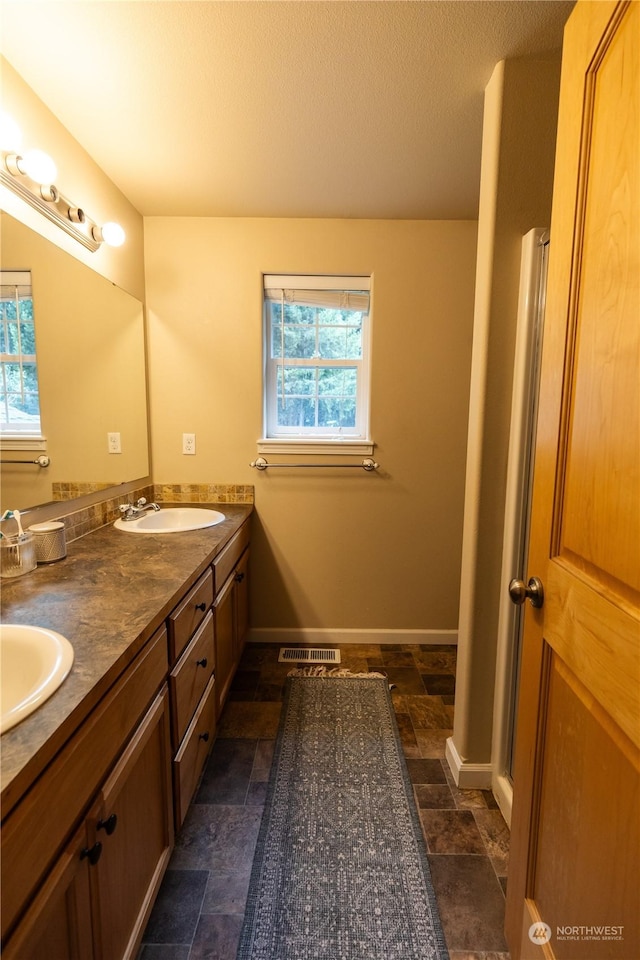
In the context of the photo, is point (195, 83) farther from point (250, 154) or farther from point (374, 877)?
point (374, 877)

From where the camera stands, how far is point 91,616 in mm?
938

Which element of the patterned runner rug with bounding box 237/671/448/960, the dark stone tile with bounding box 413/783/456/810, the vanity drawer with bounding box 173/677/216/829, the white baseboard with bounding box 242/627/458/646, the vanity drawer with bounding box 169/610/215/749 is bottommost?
the dark stone tile with bounding box 413/783/456/810

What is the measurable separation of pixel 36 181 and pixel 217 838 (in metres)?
2.14

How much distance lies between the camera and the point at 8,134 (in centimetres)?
113

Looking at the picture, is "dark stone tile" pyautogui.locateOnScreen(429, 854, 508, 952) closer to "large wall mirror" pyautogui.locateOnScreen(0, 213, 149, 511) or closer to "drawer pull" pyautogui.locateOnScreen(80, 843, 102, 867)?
"drawer pull" pyautogui.locateOnScreen(80, 843, 102, 867)

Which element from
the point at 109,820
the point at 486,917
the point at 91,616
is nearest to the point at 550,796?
the point at 486,917

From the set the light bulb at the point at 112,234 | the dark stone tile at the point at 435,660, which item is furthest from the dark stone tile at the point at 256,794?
the light bulb at the point at 112,234

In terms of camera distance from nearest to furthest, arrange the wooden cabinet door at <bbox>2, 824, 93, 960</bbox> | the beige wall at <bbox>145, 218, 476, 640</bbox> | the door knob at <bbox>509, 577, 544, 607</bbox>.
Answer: the wooden cabinet door at <bbox>2, 824, 93, 960</bbox> → the door knob at <bbox>509, 577, 544, 607</bbox> → the beige wall at <bbox>145, 218, 476, 640</bbox>

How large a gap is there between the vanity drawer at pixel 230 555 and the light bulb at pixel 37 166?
1350 mm

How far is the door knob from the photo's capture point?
85 centimetres

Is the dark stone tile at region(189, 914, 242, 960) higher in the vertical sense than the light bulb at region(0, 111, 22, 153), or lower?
lower

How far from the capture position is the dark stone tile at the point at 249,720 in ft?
5.54

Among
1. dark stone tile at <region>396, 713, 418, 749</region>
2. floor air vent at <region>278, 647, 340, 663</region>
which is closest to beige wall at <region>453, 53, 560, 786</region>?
dark stone tile at <region>396, 713, 418, 749</region>

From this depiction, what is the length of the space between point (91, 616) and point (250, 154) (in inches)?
69.8
